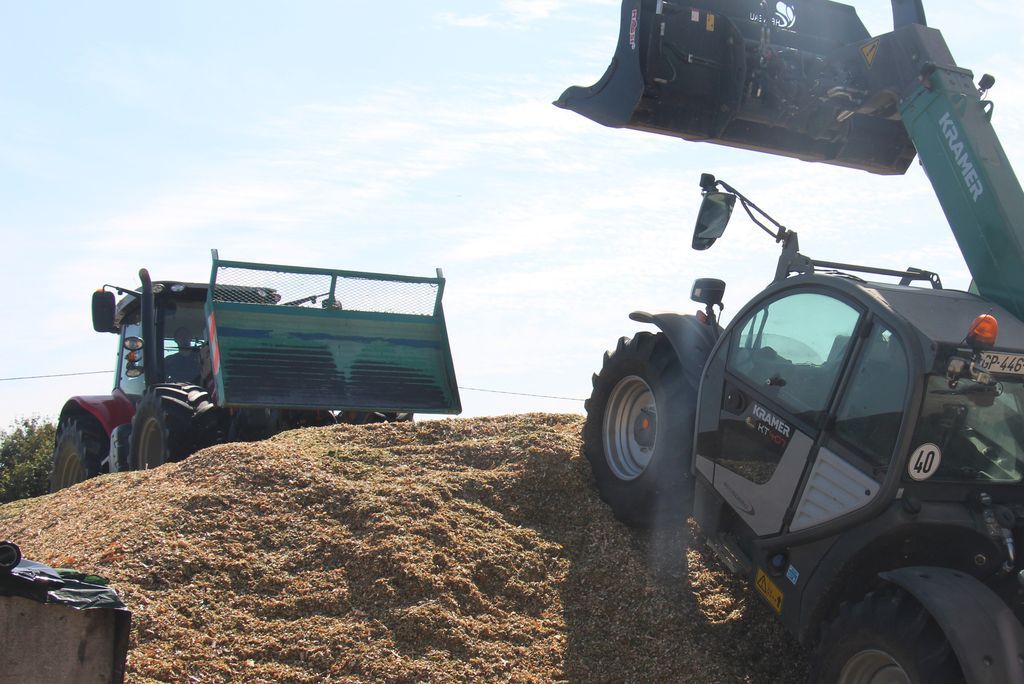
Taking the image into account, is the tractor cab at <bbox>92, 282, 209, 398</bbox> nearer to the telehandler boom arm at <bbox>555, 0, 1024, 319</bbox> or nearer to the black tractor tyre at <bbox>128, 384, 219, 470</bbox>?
the black tractor tyre at <bbox>128, 384, 219, 470</bbox>

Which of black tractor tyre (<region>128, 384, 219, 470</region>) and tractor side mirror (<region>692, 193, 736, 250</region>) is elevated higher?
tractor side mirror (<region>692, 193, 736, 250</region>)

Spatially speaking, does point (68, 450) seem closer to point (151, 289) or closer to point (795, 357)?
point (151, 289)

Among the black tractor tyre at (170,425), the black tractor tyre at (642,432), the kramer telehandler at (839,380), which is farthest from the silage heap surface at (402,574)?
the black tractor tyre at (170,425)

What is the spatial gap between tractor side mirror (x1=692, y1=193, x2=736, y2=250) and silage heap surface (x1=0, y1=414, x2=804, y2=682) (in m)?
1.65

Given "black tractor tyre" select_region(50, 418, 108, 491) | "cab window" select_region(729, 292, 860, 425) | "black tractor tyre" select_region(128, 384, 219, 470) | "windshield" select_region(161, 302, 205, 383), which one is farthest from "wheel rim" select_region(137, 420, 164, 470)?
"cab window" select_region(729, 292, 860, 425)

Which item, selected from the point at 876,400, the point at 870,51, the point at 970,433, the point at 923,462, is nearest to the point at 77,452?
the point at 870,51

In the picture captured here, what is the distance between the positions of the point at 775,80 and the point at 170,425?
5195 mm

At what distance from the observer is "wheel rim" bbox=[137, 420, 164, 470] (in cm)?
879

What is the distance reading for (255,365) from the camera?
8656mm

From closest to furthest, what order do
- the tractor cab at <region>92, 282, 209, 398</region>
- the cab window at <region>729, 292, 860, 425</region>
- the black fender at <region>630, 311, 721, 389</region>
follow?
the cab window at <region>729, 292, 860, 425</region> → the black fender at <region>630, 311, 721, 389</region> → the tractor cab at <region>92, 282, 209, 398</region>

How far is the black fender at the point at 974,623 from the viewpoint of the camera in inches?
141

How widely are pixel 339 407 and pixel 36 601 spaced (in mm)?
5032

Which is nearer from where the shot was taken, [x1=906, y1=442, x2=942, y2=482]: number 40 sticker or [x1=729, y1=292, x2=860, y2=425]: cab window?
[x1=906, y1=442, x2=942, y2=482]: number 40 sticker

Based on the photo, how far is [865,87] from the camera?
578 centimetres
